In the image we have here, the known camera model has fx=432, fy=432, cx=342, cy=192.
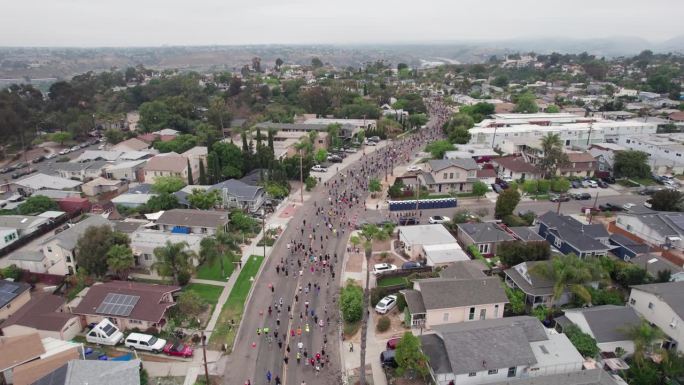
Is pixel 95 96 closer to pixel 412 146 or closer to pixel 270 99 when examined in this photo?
pixel 270 99

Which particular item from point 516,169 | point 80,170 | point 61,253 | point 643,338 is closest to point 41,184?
point 80,170

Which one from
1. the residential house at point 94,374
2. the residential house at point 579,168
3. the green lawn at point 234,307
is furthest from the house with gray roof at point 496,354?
the residential house at point 579,168

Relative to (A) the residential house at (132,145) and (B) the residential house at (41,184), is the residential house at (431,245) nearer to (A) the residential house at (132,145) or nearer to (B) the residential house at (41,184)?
(B) the residential house at (41,184)

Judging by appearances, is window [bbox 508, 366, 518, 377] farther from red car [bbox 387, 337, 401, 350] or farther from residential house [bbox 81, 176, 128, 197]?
residential house [bbox 81, 176, 128, 197]

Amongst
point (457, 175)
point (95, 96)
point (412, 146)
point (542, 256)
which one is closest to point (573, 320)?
point (542, 256)

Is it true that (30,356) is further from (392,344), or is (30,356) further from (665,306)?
(665,306)

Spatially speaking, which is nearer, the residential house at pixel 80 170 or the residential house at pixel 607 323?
the residential house at pixel 607 323
